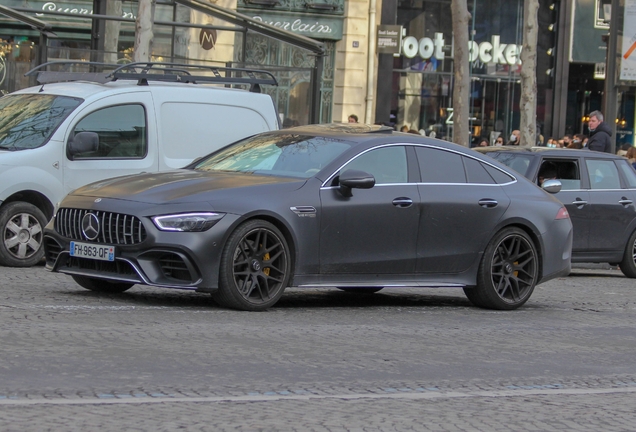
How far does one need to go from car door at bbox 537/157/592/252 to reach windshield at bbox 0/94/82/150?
624 cm

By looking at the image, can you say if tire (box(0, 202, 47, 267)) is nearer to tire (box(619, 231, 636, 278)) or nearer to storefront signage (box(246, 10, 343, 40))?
tire (box(619, 231, 636, 278))

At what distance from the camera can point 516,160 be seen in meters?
15.7

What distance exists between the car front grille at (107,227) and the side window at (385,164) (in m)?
1.96

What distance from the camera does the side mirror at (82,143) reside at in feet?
42.1

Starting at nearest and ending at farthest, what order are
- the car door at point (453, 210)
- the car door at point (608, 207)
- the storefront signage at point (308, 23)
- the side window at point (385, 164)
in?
the side window at point (385, 164) < the car door at point (453, 210) < the car door at point (608, 207) < the storefront signage at point (308, 23)

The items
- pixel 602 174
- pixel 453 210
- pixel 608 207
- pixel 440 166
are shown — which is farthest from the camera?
pixel 602 174

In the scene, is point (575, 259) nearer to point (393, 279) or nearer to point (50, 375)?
point (393, 279)

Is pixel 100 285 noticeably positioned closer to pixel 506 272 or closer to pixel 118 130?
pixel 118 130

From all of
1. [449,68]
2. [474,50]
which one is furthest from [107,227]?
[474,50]

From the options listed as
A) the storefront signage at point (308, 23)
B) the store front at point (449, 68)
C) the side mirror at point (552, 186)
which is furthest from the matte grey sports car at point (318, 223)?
the store front at point (449, 68)

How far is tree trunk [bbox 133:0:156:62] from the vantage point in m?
20.7

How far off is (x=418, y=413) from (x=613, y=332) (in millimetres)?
4257

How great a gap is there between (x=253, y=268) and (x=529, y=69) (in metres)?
16.4

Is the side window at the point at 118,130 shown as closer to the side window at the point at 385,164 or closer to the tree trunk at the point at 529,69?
the side window at the point at 385,164
